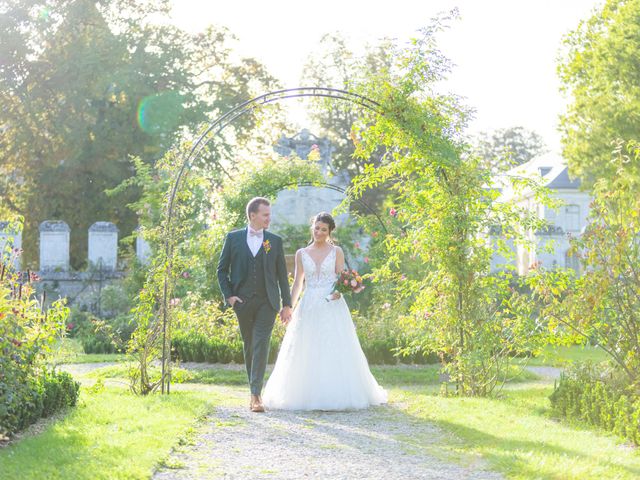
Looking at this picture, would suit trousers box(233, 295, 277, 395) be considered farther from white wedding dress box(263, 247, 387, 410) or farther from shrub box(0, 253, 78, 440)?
shrub box(0, 253, 78, 440)

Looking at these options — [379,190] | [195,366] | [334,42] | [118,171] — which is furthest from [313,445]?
[334,42]

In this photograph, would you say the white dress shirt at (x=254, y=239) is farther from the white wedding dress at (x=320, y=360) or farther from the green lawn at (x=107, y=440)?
the green lawn at (x=107, y=440)

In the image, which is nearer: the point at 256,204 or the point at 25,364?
the point at 25,364

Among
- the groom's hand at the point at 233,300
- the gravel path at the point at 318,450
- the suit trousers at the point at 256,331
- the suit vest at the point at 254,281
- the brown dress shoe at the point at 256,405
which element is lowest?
the gravel path at the point at 318,450

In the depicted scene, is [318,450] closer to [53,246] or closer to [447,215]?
[447,215]

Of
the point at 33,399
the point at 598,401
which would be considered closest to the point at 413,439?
the point at 598,401

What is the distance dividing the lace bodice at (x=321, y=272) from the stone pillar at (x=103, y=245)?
47.1ft

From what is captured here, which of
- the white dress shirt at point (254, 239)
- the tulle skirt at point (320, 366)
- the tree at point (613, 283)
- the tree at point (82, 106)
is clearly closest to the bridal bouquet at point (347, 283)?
the tulle skirt at point (320, 366)

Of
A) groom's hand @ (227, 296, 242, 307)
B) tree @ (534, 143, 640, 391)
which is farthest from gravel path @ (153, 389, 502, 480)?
tree @ (534, 143, 640, 391)

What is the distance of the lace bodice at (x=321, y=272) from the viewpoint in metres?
9.82

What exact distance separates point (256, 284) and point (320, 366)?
1.09m

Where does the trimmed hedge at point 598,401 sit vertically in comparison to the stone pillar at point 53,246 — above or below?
below

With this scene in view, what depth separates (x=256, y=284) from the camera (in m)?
9.12

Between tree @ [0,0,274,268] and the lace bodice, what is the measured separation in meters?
20.1
